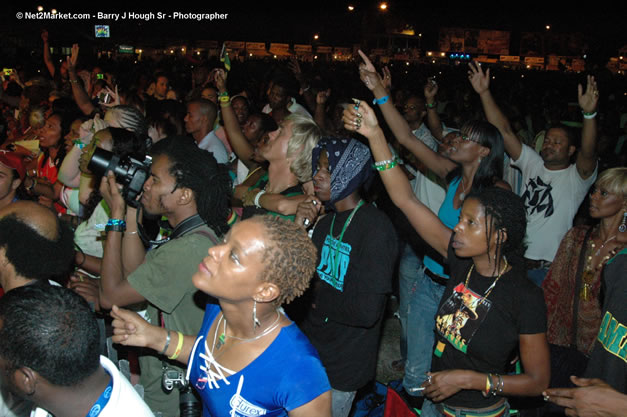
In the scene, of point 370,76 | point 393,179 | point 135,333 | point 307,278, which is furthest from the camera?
point 370,76

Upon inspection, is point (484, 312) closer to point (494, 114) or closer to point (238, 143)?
point (494, 114)

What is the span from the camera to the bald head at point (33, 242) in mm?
2613

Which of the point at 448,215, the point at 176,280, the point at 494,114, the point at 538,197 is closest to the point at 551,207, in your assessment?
the point at 538,197

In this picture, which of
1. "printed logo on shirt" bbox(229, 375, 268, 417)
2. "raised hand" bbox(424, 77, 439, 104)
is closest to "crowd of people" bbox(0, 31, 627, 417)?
"printed logo on shirt" bbox(229, 375, 268, 417)

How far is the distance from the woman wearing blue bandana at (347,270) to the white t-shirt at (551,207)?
2187mm

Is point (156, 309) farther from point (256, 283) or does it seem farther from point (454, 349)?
point (454, 349)

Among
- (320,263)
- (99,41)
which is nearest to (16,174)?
(320,263)

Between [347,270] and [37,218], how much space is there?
5.33 ft

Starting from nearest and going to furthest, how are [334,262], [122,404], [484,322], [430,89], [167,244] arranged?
[122,404]
[484,322]
[167,244]
[334,262]
[430,89]

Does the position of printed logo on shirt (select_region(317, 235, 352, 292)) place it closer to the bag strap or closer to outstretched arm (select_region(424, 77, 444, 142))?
the bag strap

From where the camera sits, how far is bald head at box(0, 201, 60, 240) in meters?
2.70

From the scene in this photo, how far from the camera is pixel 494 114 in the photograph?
4918mm

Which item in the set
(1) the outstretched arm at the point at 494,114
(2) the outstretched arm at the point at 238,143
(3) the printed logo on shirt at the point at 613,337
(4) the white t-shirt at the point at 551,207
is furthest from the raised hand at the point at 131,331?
(1) the outstretched arm at the point at 494,114

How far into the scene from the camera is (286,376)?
1.90m
